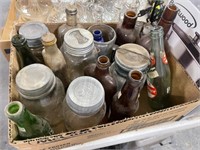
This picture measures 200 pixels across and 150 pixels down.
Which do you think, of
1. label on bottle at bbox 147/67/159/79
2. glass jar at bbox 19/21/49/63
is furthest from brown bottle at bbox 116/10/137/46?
glass jar at bbox 19/21/49/63

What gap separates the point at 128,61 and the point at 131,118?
15cm

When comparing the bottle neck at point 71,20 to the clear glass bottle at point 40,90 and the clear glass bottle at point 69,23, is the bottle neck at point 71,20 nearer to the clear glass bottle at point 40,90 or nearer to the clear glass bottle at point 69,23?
the clear glass bottle at point 69,23

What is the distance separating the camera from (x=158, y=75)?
2.23 ft

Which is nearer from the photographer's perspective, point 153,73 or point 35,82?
point 35,82

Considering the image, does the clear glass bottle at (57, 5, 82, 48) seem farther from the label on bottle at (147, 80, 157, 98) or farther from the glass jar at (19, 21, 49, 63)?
the label on bottle at (147, 80, 157, 98)

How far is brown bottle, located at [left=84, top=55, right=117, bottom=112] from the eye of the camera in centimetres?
54

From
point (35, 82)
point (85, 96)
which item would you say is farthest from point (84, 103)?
point (35, 82)

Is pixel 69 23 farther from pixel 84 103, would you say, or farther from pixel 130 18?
pixel 84 103

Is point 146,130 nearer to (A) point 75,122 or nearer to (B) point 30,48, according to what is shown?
(A) point 75,122

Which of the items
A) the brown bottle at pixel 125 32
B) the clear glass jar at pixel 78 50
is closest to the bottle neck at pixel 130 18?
the brown bottle at pixel 125 32

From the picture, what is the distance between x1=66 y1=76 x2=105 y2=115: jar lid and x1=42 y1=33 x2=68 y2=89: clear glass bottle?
10 cm

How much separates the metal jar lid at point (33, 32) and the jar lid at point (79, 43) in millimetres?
93

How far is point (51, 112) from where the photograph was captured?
601 mm

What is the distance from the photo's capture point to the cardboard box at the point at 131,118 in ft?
1.63
